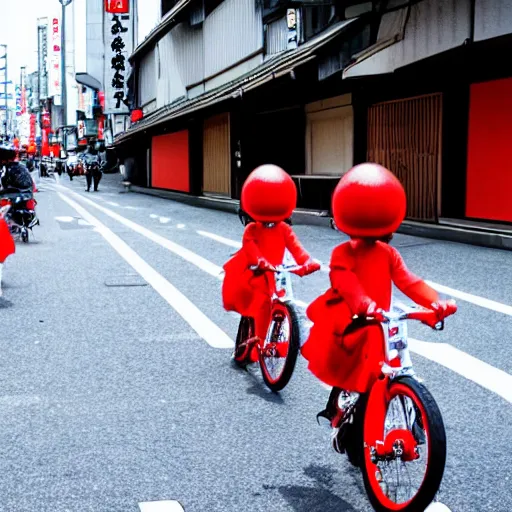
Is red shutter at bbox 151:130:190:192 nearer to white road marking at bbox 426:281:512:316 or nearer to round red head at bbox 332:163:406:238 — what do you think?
white road marking at bbox 426:281:512:316

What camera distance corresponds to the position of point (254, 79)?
23016mm

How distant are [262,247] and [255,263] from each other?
0.69 ft

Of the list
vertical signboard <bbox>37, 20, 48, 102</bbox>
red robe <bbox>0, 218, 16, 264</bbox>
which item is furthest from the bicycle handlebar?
vertical signboard <bbox>37, 20, 48, 102</bbox>

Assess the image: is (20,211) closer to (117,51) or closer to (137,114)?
(137,114)

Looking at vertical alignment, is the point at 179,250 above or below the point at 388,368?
below

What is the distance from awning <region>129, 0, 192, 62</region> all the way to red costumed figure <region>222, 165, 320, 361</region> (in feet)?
98.5

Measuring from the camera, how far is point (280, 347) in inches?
215

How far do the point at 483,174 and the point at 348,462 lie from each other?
43.4 ft

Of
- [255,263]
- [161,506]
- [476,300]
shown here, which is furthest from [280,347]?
[476,300]

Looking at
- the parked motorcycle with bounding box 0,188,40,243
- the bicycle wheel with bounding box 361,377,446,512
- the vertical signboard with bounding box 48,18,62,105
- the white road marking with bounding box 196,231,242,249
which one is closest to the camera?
the bicycle wheel with bounding box 361,377,446,512

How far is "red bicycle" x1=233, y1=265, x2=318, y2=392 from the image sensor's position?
17.0ft

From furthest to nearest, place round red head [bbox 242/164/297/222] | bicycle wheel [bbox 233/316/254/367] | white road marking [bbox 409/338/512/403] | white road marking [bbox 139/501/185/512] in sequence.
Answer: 1. bicycle wheel [bbox 233/316/254/367]
2. white road marking [bbox 409/338/512/403]
3. round red head [bbox 242/164/297/222]
4. white road marking [bbox 139/501/185/512]

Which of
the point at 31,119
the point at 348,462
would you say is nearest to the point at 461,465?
the point at 348,462

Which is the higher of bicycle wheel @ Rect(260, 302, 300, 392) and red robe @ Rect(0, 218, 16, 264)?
red robe @ Rect(0, 218, 16, 264)
